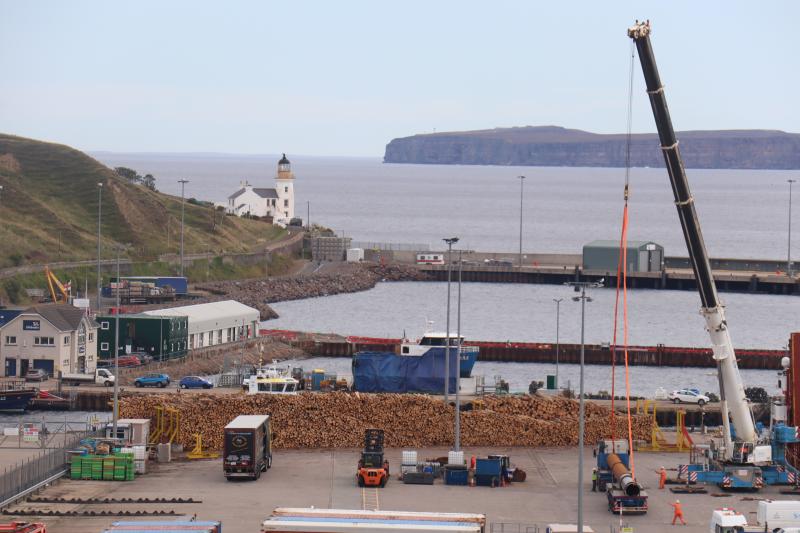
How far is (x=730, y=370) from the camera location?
42.8 metres

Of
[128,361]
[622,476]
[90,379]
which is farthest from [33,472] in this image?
[128,361]

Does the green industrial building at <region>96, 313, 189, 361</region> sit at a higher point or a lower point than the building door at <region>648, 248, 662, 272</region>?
lower

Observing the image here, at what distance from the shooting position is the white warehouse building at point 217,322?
76.0 meters

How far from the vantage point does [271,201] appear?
524 feet

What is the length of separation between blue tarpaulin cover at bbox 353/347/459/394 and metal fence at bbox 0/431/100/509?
15218 millimetres

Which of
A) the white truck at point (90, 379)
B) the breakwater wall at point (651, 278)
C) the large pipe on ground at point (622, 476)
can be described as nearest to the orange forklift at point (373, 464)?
the large pipe on ground at point (622, 476)

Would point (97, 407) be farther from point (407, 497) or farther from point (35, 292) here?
point (35, 292)

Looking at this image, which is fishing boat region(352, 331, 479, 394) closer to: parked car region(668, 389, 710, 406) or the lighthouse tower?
parked car region(668, 389, 710, 406)

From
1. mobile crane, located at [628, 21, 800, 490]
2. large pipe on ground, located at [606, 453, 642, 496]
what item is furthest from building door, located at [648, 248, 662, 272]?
large pipe on ground, located at [606, 453, 642, 496]

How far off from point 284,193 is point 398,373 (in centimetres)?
10350

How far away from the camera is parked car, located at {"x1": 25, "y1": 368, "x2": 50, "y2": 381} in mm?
61875

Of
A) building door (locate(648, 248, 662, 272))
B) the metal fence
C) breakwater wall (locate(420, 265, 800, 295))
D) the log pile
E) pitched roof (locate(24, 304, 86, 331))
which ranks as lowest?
the metal fence

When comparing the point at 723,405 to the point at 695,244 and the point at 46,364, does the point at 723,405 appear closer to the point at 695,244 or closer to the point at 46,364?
the point at 695,244

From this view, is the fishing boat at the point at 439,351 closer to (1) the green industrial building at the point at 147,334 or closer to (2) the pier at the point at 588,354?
(1) the green industrial building at the point at 147,334
